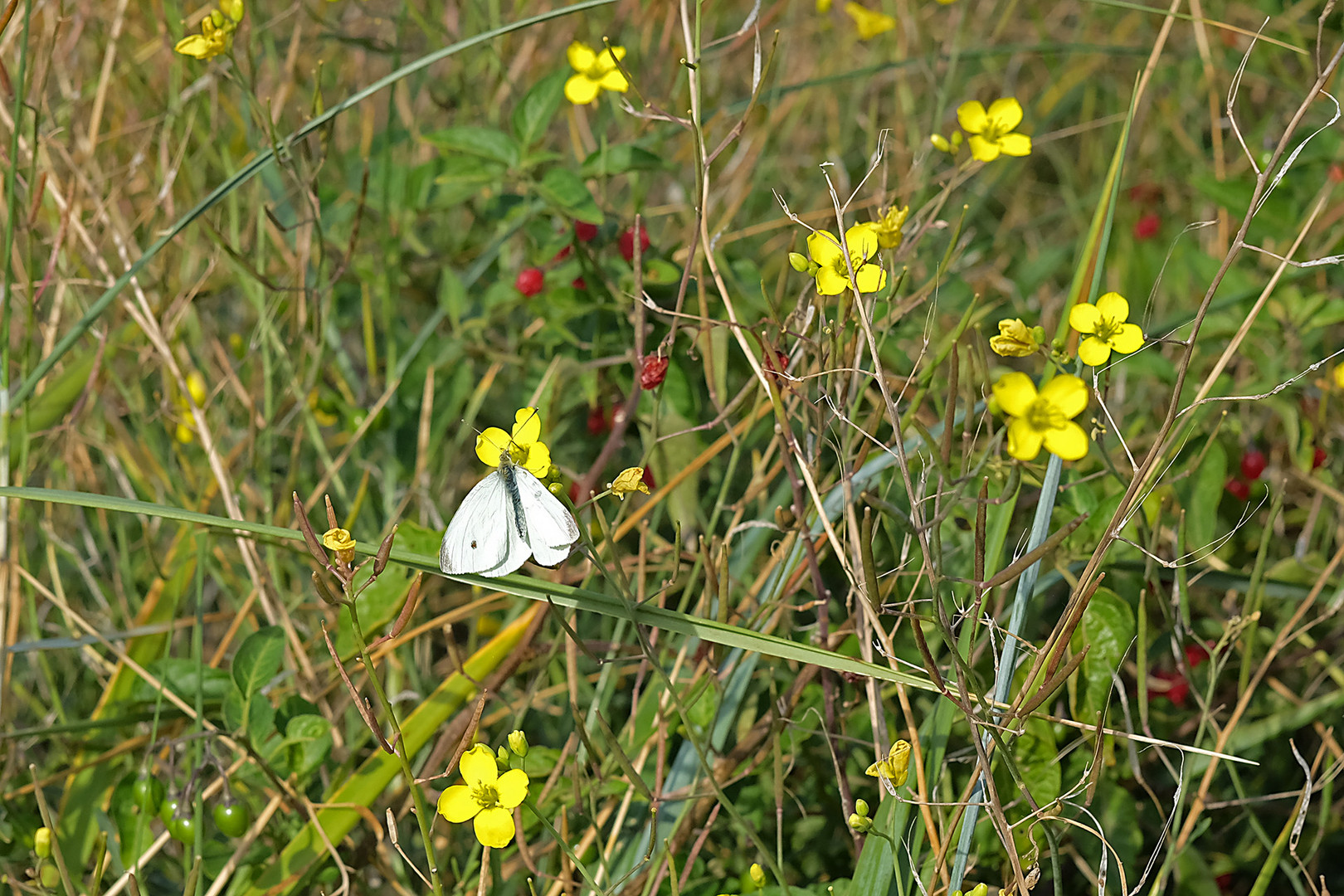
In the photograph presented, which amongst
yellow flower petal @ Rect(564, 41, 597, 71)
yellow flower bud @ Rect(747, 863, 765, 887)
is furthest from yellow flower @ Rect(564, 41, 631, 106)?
yellow flower bud @ Rect(747, 863, 765, 887)

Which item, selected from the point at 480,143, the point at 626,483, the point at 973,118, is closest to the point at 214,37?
the point at 480,143

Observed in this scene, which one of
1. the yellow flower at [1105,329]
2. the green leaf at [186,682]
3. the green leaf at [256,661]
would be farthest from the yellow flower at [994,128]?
the green leaf at [186,682]

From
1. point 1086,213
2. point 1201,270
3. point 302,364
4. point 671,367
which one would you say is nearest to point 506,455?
point 671,367

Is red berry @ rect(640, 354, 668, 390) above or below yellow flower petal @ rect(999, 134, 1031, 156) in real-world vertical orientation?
below

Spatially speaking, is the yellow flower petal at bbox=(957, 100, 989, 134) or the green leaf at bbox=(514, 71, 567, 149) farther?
the green leaf at bbox=(514, 71, 567, 149)

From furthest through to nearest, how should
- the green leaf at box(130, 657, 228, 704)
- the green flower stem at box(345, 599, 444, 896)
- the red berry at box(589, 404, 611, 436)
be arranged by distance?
the red berry at box(589, 404, 611, 436), the green leaf at box(130, 657, 228, 704), the green flower stem at box(345, 599, 444, 896)

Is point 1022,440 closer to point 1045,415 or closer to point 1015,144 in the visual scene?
point 1045,415

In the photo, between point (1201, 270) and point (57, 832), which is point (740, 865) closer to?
point (57, 832)

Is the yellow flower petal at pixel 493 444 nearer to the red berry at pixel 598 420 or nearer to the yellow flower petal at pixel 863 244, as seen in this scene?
the yellow flower petal at pixel 863 244

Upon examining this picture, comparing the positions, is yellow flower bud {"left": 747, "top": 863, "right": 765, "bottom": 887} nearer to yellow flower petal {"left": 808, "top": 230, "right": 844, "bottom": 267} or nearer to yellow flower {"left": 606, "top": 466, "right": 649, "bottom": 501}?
yellow flower {"left": 606, "top": 466, "right": 649, "bottom": 501}
